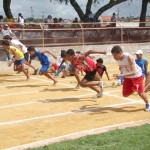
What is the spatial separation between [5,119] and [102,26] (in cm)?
1719

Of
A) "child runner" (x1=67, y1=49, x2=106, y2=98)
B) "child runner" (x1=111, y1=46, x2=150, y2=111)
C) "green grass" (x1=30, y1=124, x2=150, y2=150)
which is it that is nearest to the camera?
"green grass" (x1=30, y1=124, x2=150, y2=150)

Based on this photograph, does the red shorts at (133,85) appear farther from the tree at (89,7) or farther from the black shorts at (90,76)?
the tree at (89,7)

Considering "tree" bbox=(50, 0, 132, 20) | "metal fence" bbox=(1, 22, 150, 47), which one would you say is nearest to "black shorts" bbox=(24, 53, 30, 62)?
"metal fence" bbox=(1, 22, 150, 47)

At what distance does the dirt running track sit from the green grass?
A: 1.98ft

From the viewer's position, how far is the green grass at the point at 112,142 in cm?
623

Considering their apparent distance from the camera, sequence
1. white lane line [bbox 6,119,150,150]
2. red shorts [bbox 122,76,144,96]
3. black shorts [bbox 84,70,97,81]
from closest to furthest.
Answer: white lane line [bbox 6,119,150,150], red shorts [bbox 122,76,144,96], black shorts [bbox 84,70,97,81]

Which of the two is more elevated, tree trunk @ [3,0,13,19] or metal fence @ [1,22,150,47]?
tree trunk @ [3,0,13,19]

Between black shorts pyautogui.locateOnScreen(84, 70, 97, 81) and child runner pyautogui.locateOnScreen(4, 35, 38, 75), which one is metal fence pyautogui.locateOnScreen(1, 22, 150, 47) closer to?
child runner pyautogui.locateOnScreen(4, 35, 38, 75)

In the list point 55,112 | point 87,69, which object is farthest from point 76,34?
point 55,112

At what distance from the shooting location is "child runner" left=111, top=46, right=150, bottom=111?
29.6ft

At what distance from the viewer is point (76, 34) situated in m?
23.3

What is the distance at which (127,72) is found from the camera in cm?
920

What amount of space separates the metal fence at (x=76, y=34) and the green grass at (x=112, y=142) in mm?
14135

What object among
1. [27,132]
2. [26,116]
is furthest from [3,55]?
[27,132]
